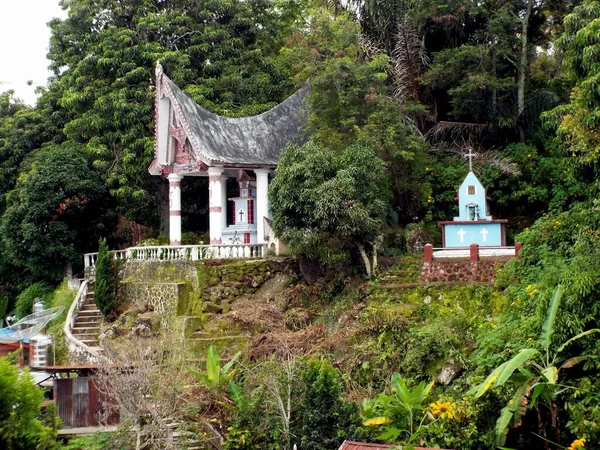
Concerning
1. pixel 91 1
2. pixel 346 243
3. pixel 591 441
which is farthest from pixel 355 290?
pixel 91 1

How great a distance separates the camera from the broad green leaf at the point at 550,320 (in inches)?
590

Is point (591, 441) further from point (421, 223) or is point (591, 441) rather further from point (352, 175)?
point (421, 223)

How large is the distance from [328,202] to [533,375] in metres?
8.51

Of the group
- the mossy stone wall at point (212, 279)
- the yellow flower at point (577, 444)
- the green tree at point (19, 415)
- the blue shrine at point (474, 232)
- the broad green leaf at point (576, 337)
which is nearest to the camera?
the green tree at point (19, 415)

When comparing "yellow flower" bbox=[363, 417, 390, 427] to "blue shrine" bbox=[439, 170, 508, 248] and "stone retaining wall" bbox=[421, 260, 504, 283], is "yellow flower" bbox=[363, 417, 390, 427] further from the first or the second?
"blue shrine" bbox=[439, 170, 508, 248]

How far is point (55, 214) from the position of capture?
3098cm

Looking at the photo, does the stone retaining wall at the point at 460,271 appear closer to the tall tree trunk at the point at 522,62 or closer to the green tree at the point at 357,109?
the green tree at the point at 357,109

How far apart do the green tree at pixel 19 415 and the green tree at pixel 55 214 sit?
17.4 metres

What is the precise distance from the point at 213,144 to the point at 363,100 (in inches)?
198

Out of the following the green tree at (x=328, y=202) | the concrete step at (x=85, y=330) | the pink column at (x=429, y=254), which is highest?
the green tree at (x=328, y=202)

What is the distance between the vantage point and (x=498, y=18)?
29.1 m

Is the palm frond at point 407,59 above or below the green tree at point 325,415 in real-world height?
above

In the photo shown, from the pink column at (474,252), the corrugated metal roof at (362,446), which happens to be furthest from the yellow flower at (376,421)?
the pink column at (474,252)

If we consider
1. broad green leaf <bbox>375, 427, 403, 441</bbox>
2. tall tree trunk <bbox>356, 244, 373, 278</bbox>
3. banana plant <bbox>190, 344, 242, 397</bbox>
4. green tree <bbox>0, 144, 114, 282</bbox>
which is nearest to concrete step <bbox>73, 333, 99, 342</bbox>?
green tree <bbox>0, 144, 114, 282</bbox>
